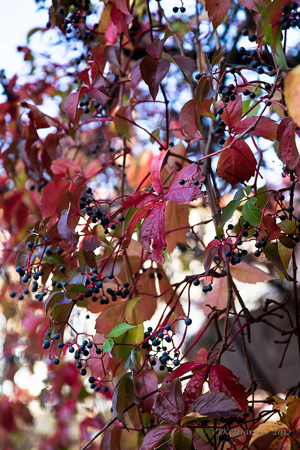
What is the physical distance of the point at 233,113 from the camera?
1.96 feet

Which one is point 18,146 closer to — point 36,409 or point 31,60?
point 31,60

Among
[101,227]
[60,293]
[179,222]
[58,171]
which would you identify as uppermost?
[58,171]

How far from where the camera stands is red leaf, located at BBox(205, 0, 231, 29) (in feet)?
1.93

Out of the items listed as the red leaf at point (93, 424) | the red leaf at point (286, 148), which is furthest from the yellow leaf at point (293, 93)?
the red leaf at point (93, 424)

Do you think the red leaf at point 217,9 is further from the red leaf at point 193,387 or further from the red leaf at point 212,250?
the red leaf at point 193,387

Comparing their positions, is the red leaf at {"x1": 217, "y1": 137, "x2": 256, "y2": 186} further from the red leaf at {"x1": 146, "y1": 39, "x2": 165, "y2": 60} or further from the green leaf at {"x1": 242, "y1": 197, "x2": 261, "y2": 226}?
the red leaf at {"x1": 146, "y1": 39, "x2": 165, "y2": 60}

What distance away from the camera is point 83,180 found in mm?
813

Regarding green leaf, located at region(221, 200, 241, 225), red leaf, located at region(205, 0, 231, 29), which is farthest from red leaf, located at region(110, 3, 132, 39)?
green leaf, located at region(221, 200, 241, 225)

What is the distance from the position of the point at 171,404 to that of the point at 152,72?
0.51m

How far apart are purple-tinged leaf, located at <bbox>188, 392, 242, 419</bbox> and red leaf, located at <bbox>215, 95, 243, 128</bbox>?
1.34ft

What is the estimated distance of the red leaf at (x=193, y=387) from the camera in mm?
604

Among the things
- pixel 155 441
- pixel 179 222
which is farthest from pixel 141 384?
pixel 179 222

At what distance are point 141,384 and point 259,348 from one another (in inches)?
39.5

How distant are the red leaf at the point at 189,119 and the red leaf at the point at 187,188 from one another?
0.06 meters
